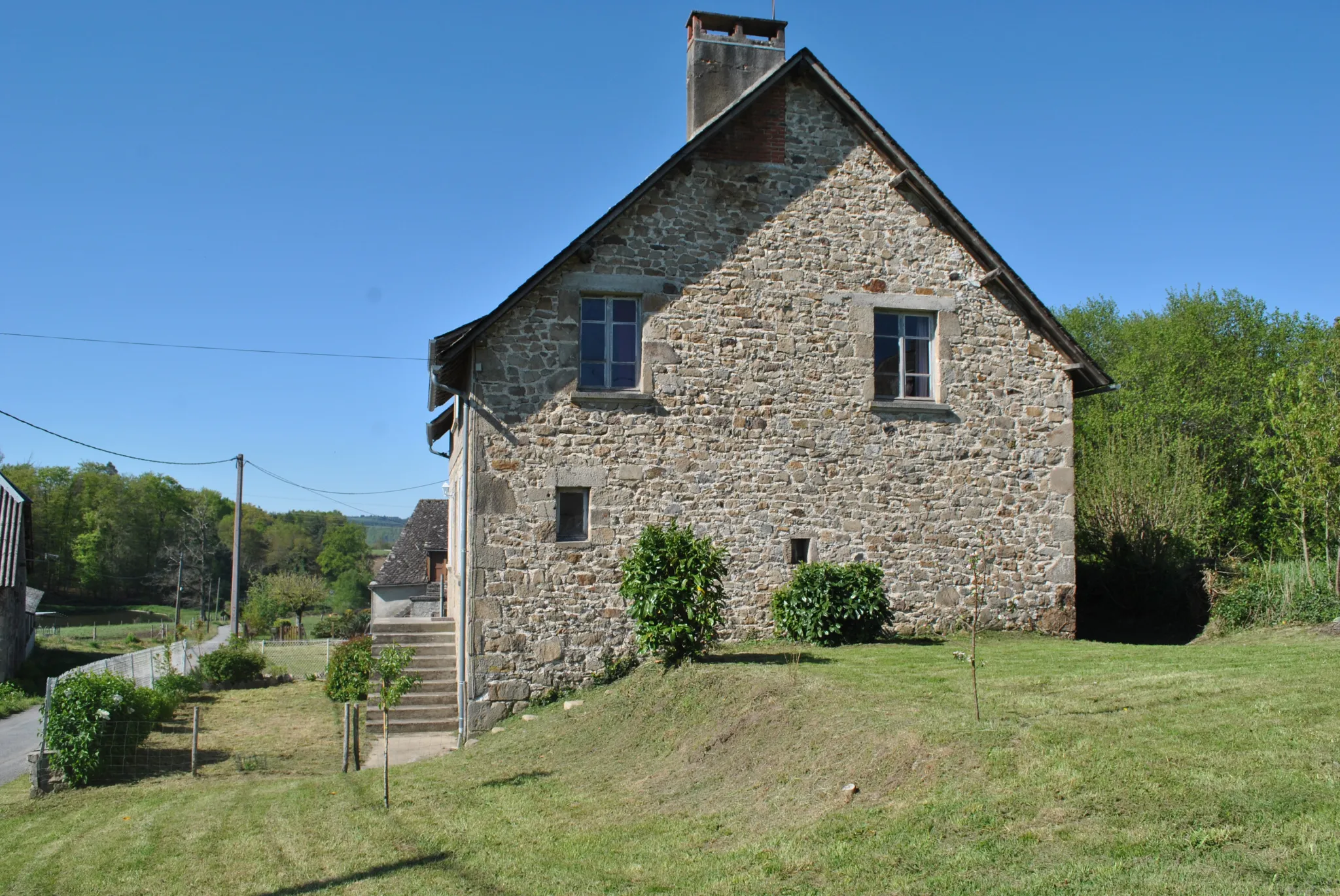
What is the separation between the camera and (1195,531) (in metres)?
18.5

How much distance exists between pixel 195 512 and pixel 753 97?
66.3m

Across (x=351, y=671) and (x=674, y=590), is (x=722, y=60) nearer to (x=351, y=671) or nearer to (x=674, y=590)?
(x=674, y=590)

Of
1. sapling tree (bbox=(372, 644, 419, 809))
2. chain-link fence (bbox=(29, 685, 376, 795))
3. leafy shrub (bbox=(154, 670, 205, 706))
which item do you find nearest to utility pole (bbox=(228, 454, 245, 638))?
leafy shrub (bbox=(154, 670, 205, 706))

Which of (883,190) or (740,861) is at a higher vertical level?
(883,190)

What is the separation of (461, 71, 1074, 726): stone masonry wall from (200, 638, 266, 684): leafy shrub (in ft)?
54.8

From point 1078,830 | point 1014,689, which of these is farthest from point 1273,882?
point 1014,689

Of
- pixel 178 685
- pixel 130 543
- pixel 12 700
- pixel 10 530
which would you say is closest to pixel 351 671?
pixel 178 685

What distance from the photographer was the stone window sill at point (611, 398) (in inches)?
511

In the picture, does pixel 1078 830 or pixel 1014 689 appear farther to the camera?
pixel 1014 689

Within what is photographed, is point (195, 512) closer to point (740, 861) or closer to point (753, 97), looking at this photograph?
point (753, 97)

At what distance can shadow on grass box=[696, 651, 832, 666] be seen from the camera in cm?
1118

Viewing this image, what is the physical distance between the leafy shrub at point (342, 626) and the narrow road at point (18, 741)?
25.8 metres

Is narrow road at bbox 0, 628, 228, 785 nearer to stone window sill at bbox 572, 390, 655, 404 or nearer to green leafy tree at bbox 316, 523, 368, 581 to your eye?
stone window sill at bbox 572, 390, 655, 404

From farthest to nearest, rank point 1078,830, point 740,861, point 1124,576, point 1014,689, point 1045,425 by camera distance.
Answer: point 1124,576, point 1045,425, point 1014,689, point 740,861, point 1078,830
